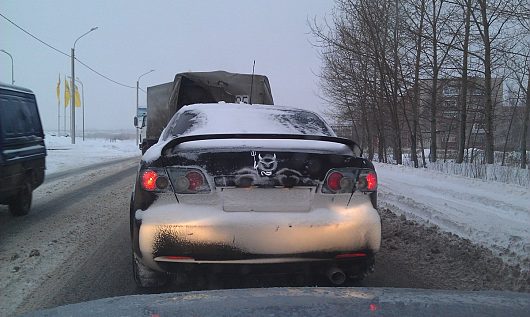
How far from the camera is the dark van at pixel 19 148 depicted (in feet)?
20.7

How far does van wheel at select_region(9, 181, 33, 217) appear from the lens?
23.4 feet

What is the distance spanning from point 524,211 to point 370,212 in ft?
16.2

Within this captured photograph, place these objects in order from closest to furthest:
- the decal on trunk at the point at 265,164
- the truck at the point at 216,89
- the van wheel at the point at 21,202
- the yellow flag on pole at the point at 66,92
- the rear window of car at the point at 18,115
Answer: the decal on trunk at the point at 265,164 → the rear window of car at the point at 18,115 → the van wheel at the point at 21,202 → the truck at the point at 216,89 → the yellow flag on pole at the point at 66,92

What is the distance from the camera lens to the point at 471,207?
8000 mm

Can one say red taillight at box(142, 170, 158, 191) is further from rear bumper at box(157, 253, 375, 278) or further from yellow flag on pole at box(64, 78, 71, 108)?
yellow flag on pole at box(64, 78, 71, 108)

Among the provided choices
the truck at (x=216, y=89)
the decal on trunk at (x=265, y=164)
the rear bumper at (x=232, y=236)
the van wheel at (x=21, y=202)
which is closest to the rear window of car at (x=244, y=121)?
the decal on trunk at (x=265, y=164)

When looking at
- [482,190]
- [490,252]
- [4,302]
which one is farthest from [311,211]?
[482,190]

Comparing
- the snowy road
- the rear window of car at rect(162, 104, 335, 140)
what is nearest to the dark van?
the snowy road

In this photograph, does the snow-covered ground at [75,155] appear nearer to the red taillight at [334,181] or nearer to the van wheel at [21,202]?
the van wheel at [21,202]

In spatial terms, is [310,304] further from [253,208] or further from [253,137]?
[253,137]

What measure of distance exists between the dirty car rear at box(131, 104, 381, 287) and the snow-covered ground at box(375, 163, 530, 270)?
2.23 meters

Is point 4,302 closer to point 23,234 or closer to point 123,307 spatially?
point 123,307

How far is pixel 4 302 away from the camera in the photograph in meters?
3.67

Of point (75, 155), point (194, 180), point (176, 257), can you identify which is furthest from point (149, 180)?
point (75, 155)
